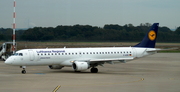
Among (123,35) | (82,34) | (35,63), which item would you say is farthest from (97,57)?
(82,34)

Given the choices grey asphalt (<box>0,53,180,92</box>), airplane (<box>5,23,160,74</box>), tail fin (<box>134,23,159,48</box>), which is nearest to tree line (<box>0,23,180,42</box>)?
airplane (<box>5,23,160,74</box>)

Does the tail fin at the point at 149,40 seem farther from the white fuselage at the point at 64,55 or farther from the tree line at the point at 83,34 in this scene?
the tree line at the point at 83,34

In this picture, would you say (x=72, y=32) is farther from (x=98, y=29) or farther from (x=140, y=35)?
(x=140, y=35)

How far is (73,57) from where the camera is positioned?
30.7m

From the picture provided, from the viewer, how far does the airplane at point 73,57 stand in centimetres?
2869

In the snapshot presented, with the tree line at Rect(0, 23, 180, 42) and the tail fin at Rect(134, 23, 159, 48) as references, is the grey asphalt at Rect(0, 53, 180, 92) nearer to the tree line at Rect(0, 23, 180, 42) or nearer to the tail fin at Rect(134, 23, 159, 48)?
the tail fin at Rect(134, 23, 159, 48)

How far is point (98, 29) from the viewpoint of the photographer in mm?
118750

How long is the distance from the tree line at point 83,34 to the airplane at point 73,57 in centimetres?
4745

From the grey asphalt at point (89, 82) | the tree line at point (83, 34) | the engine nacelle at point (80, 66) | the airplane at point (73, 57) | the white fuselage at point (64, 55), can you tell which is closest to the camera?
the grey asphalt at point (89, 82)

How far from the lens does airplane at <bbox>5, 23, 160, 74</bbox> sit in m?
28.7

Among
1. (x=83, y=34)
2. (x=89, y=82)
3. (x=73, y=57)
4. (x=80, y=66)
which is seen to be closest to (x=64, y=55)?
(x=73, y=57)

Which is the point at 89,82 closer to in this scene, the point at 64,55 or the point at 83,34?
the point at 64,55

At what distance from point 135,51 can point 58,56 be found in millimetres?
10444

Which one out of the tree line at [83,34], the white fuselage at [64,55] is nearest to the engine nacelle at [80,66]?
the white fuselage at [64,55]
